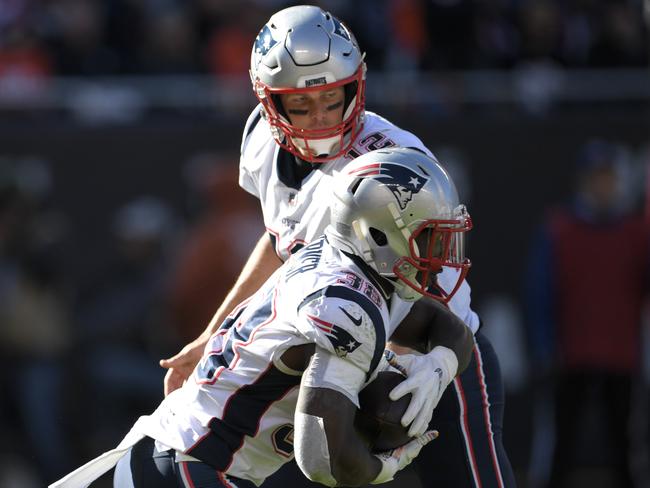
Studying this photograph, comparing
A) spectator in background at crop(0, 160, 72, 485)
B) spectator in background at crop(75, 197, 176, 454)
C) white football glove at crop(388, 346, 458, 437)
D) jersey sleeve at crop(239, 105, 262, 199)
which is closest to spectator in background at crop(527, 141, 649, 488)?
spectator in background at crop(75, 197, 176, 454)

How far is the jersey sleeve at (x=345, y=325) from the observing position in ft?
10.6

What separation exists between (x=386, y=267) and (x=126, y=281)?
5.38 metres

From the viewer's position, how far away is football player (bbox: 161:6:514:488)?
4090mm

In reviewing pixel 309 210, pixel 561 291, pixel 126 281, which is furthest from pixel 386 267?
pixel 126 281

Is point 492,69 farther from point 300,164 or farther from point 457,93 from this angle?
point 300,164

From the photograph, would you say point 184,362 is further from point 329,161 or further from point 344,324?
point 344,324

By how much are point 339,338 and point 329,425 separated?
0.21 m

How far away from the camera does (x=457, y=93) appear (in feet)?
29.7

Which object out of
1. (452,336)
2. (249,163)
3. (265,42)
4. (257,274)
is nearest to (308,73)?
(265,42)

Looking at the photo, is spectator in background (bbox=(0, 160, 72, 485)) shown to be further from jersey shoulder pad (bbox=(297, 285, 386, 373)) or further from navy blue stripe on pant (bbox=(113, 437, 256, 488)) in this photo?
jersey shoulder pad (bbox=(297, 285, 386, 373))

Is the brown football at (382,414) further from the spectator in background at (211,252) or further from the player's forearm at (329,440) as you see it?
the spectator in background at (211,252)

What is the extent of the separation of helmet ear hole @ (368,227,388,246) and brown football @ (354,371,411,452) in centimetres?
36

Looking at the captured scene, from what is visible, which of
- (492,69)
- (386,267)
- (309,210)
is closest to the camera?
(386,267)

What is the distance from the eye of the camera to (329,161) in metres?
4.13
